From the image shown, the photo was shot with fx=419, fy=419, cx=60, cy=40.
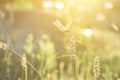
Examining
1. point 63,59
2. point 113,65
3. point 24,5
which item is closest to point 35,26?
point 63,59

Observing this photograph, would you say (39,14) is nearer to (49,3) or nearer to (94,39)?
(94,39)

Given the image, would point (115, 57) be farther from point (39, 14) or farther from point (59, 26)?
point (59, 26)

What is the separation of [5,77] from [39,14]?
13.4ft

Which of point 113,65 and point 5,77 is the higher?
point 113,65

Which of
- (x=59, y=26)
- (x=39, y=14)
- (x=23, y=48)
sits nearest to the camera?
(x=59, y=26)

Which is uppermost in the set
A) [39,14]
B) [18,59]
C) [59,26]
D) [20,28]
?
[39,14]

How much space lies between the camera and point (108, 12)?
12211 millimetres

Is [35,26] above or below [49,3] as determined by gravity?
below

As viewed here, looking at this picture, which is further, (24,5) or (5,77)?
(24,5)

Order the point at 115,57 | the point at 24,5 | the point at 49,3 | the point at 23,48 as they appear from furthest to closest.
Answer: the point at 24,5 < the point at 49,3 < the point at 115,57 < the point at 23,48

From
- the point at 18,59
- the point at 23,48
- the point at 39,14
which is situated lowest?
the point at 18,59

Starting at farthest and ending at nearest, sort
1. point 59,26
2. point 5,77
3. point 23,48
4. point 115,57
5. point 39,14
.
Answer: point 39,14, point 115,57, point 23,48, point 5,77, point 59,26

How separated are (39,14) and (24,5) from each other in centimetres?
392

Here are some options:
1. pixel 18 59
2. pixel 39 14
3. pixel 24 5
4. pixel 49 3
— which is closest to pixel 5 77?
pixel 18 59
